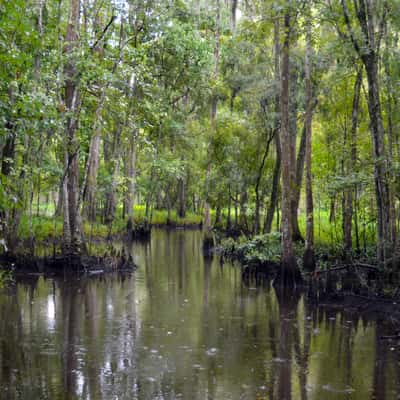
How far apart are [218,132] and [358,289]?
489 inches

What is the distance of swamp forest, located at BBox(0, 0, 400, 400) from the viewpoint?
27.6 feet

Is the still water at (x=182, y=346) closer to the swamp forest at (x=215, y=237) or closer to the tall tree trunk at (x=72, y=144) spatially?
the swamp forest at (x=215, y=237)

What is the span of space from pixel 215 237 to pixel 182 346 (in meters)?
20.3

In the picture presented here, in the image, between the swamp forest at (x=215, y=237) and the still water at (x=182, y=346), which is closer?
the still water at (x=182, y=346)

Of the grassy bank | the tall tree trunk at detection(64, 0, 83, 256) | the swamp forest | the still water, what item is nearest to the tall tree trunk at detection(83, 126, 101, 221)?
the swamp forest

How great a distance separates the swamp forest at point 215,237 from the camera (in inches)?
331

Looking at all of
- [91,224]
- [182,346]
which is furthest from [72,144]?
[182,346]

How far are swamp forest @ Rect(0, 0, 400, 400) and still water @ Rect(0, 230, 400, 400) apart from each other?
5cm

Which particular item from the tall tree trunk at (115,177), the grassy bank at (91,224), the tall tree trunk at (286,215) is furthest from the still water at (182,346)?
the tall tree trunk at (115,177)

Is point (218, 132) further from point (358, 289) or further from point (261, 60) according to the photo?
point (358, 289)

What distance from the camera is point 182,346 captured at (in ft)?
33.4

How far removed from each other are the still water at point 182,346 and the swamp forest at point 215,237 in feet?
0.16

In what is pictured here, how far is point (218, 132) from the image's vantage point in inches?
988

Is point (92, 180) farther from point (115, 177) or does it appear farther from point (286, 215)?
point (286, 215)
